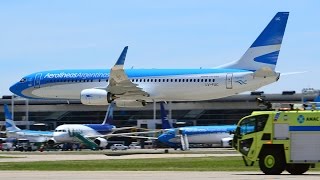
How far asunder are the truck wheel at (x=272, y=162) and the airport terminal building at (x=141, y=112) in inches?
3930

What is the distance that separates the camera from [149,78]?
85.1 m

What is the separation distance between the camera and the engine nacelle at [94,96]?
81.4 metres

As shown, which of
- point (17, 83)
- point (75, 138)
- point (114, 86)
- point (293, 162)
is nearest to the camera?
point (293, 162)

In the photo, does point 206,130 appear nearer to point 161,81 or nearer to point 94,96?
point 161,81

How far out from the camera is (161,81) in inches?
3324

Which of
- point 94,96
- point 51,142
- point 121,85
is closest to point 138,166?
point 94,96

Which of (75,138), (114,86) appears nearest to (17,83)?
(114,86)

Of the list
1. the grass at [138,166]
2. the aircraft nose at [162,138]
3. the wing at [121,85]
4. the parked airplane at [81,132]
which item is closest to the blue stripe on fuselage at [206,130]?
the aircraft nose at [162,138]

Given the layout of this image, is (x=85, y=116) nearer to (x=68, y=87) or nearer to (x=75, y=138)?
(x=75, y=138)

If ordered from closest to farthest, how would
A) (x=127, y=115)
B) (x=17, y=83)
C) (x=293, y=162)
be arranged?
(x=293, y=162) → (x=17, y=83) → (x=127, y=115)

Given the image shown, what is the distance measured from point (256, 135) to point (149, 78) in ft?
156

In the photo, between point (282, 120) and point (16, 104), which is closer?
point (282, 120)

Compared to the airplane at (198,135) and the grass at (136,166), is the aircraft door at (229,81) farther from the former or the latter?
the grass at (136,166)

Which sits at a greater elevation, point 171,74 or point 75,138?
point 171,74
